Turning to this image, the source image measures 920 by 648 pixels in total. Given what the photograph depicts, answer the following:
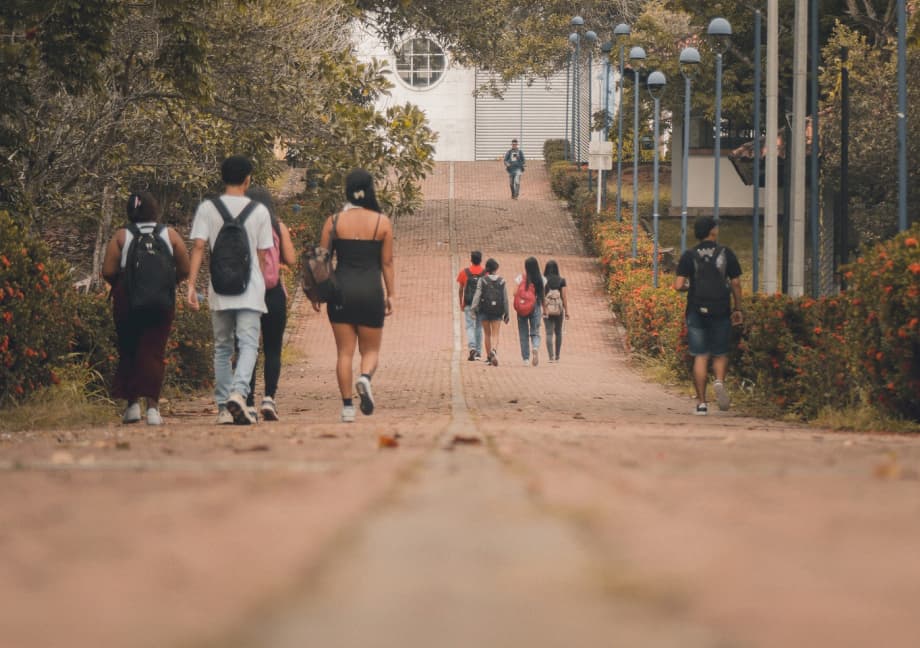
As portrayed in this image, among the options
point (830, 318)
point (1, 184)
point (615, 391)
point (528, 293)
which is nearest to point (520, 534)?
point (830, 318)

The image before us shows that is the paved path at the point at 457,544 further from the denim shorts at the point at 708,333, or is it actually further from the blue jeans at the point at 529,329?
the blue jeans at the point at 529,329

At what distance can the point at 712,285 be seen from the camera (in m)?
13.1

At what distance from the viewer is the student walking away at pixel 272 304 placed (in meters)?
10.2

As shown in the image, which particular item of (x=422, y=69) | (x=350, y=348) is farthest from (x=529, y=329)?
(x=422, y=69)

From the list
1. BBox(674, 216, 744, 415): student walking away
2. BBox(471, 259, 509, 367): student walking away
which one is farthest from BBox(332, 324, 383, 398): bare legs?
BBox(471, 259, 509, 367): student walking away

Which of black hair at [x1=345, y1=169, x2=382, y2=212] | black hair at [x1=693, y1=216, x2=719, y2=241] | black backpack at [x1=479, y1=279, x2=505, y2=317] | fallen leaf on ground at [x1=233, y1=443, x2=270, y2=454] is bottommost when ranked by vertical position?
fallen leaf on ground at [x1=233, y1=443, x2=270, y2=454]

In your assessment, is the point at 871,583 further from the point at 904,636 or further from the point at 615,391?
the point at 615,391

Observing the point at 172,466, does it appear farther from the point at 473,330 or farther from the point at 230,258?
the point at 473,330

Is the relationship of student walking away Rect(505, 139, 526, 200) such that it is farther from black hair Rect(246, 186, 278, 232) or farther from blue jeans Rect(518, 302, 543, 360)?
black hair Rect(246, 186, 278, 232)

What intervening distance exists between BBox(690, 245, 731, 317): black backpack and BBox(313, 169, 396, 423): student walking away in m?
3.88

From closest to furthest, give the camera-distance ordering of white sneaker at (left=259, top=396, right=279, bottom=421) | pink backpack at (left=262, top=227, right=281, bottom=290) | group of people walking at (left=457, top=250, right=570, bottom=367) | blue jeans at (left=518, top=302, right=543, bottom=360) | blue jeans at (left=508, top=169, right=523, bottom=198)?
pink backpack at (left=262, top=227, right=281, bottom=290) < white sneaker at (left=259, top=396, right=279, bottom=421) < group of people walking at (left=457, top=250, right=570, bottom=367) < blue jeans at (left=518, top=302, right=543, bottom=360) < blue jeans at (left=508, top=169, right=523, bottom=198)

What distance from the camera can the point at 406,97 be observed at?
6450 centimetres

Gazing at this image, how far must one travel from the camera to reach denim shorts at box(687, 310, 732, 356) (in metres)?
13.2

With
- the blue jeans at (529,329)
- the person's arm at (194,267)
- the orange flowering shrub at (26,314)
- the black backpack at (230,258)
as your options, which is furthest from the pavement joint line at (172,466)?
the blue jeans at (529,329)
